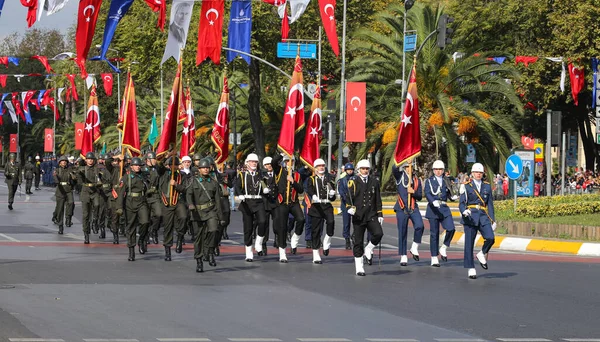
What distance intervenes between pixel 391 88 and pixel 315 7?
26.6ft

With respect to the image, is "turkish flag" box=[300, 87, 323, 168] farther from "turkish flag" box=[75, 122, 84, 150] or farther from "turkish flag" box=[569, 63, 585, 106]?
"turkish flag" box=[75, 122, 84, 150]

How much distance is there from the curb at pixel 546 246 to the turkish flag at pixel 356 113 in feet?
A: 49.6

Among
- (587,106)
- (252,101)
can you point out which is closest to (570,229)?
(252,101)

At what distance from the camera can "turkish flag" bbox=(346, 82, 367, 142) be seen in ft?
132

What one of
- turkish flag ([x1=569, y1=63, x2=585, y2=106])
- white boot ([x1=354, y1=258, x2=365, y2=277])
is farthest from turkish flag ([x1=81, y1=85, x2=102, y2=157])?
turkish flag ([x1=569, y1=63, x2=585, y2=106])

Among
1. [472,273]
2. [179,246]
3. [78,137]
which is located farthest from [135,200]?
[78,137]

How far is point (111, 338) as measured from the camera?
1062 centimetres

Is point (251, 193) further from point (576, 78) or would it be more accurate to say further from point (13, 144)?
point (13, 144)

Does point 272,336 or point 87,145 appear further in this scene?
point 87,145

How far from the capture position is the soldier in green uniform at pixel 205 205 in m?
18.1

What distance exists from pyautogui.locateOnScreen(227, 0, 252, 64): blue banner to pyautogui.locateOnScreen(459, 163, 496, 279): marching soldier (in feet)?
50.2

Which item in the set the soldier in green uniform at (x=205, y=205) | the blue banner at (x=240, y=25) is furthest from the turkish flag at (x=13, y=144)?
the soldier in green uniform at (x=205, y=205)

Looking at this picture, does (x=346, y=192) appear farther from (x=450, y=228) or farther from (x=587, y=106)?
(x=587, y=106)

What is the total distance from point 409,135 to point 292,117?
7.58ft
